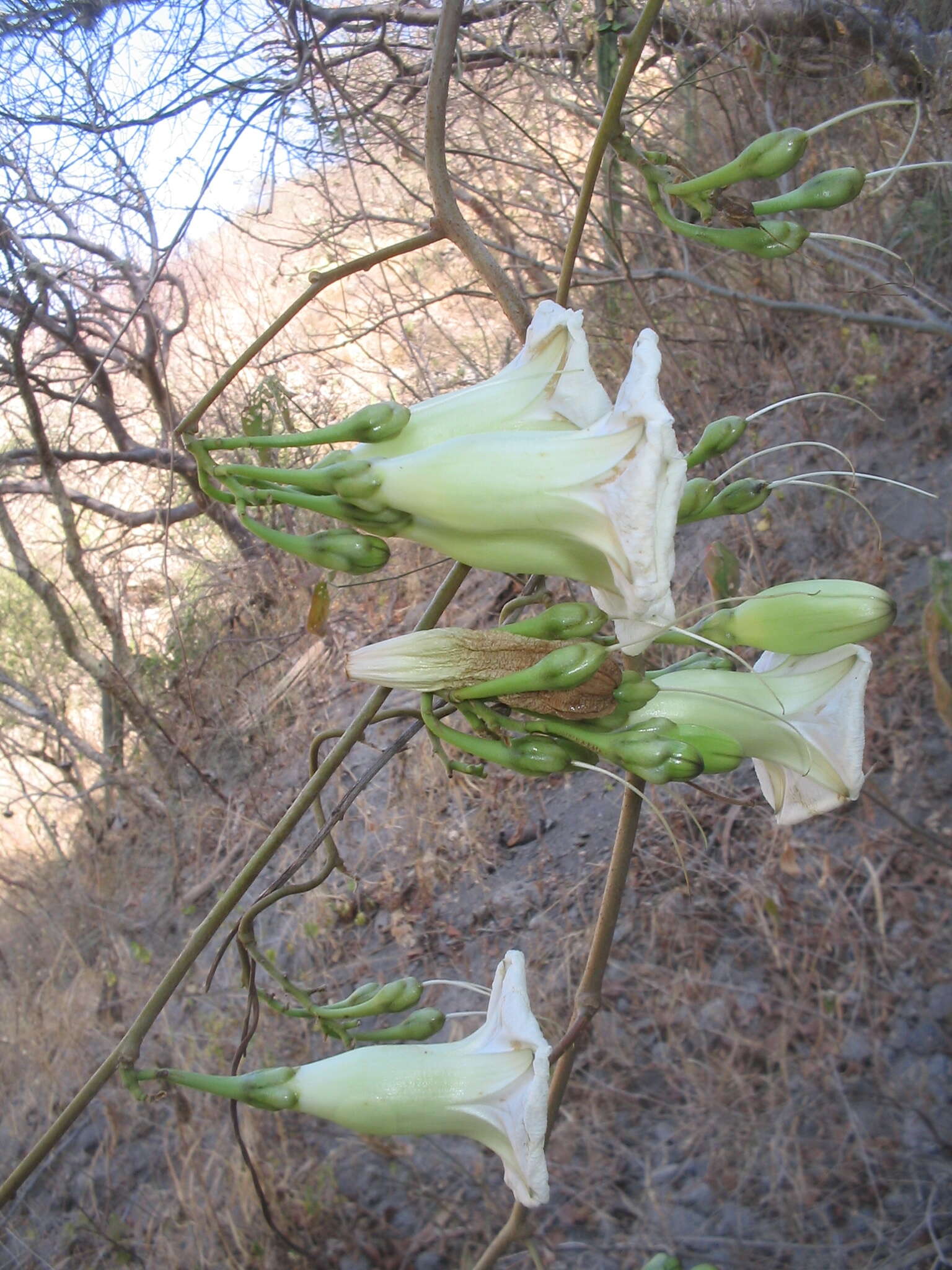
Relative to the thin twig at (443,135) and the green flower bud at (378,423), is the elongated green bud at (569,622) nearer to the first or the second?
the green flower bud at (378,423)

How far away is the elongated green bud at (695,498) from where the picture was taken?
85cm

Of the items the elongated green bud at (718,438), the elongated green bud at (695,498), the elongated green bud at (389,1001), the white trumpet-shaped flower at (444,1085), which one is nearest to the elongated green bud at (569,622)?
the elongated green bud at (695,498)

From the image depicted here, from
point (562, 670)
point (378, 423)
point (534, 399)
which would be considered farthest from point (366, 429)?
point (562, 670)

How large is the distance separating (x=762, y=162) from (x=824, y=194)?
3.0 inches

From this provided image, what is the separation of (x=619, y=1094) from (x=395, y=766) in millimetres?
1585

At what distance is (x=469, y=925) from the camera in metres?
3.42

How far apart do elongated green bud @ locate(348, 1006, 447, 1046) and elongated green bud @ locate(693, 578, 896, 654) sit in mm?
518

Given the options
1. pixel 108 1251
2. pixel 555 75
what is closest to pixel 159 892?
pixel 108 1251

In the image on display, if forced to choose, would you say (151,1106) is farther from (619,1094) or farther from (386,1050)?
(386,1050)

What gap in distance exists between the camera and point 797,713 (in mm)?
939

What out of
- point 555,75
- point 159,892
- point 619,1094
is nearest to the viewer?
point 619,1094

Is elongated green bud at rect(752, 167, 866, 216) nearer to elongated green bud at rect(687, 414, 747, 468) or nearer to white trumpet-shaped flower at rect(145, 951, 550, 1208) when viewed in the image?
elongated green bud at rect(687, 414, 747, 468)

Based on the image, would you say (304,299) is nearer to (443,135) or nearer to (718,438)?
(443,135)

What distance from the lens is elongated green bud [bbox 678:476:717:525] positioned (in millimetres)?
854
